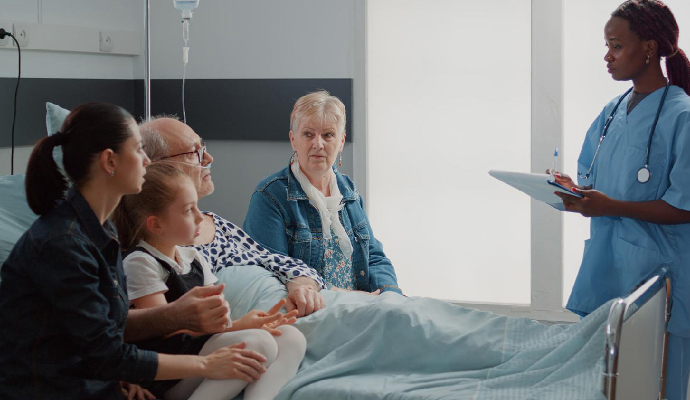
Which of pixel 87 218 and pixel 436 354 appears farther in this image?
pixel 436 354

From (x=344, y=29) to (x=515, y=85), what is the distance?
3.16 ft

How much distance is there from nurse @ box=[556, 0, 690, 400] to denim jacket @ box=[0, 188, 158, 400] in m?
1.46

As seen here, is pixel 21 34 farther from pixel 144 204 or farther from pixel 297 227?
pixel 144 204

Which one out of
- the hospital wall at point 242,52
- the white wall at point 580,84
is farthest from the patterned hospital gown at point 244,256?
the white wall at point 580,84

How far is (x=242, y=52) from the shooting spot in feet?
13.7

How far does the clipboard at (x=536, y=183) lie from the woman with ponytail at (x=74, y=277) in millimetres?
1187

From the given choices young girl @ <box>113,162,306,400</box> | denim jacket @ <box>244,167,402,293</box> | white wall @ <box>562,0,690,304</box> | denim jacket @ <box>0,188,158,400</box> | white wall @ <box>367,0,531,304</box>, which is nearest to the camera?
denim jacket @ <box>0,188,158,400</box>

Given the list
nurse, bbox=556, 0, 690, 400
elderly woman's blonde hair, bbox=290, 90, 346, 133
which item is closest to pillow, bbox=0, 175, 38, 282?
elderly woman's blonde hair, bbox=290, 90, 346, 133

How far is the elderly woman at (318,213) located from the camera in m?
2.65

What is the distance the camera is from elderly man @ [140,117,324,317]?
2.25 meters

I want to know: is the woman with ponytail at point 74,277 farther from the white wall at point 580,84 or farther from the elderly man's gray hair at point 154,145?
the white wall at point 580,84

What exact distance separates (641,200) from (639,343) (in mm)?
623

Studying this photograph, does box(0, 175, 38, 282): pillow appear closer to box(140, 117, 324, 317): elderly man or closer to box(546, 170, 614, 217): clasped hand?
box(140, 117, 324, 317): elderly man

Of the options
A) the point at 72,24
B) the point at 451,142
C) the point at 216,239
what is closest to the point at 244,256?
the point at 216,239
